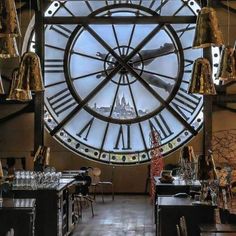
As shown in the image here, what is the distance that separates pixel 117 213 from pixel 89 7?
16.3ft

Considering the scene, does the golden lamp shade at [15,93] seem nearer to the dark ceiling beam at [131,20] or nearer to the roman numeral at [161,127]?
the dark ceiling beam at [131,20]

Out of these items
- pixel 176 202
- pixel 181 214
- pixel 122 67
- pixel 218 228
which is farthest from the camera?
pixel 122 67

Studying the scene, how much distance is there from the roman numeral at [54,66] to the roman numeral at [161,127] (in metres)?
2.30

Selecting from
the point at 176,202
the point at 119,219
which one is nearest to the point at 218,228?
the point at 176,202

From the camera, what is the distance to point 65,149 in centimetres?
1334

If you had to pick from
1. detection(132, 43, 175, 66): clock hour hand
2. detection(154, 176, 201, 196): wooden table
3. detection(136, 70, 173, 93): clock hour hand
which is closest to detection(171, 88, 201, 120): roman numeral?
detection(136, 70, 173, 93): clock hour hand

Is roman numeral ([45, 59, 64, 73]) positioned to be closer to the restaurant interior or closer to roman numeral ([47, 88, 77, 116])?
the restaurant interior

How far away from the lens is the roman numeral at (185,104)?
13.3 meters

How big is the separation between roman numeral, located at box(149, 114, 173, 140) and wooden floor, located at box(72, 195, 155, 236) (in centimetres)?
148

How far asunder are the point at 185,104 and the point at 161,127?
0.72 metres

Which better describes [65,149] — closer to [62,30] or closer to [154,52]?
[62,30]

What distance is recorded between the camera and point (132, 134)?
13.5m

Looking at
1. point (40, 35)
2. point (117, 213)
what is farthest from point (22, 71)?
point (40, 35)

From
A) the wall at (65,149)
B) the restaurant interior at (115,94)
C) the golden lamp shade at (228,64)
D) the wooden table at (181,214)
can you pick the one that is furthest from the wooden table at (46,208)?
the wall at (65,149)
